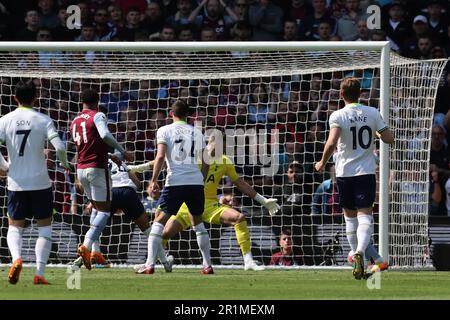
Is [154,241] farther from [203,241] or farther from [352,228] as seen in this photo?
[352,228]

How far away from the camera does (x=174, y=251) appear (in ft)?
60.9

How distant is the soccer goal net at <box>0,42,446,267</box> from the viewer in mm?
17531

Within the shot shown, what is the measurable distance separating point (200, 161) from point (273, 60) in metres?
2.90

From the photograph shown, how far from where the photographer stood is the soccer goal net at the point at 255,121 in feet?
57.5

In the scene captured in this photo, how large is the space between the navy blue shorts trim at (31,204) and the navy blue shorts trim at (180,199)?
2.13 metres

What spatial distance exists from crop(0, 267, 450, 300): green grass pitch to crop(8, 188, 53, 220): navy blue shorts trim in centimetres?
74

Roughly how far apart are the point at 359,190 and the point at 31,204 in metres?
3.60

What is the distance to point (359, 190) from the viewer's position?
14.2m

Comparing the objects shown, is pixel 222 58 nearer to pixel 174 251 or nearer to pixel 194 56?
pixel 194 56

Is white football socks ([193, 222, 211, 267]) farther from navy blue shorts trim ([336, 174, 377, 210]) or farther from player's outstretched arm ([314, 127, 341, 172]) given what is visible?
player's outstretched arm ([314, 127, 341, 172])

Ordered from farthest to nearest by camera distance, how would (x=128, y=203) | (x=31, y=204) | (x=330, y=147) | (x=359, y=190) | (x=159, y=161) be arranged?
(x=128, y=203), (x=159, y=161), (x=359, y=190), (x=330, y=147), (x=31, y=204)

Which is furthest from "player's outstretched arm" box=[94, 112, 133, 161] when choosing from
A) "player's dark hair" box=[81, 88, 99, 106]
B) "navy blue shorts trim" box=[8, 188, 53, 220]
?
"navy blue shorts trim" box=[8, 188, 53, 220]

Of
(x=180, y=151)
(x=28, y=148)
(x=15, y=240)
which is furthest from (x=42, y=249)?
(x=180, y=151)
